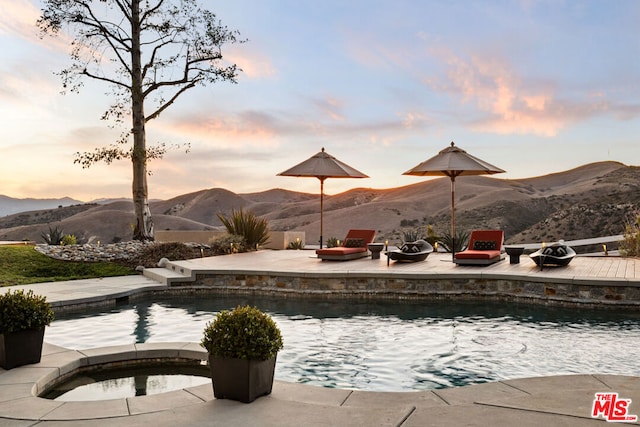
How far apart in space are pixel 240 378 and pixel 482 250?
9.23 m

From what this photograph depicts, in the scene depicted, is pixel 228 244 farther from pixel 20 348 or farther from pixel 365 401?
pixel 365 401

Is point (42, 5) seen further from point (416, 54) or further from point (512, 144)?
point (512, 144)

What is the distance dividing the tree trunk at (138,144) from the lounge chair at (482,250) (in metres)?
10.3

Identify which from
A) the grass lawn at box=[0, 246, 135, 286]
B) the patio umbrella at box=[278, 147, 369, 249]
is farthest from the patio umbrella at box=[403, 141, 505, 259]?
the grass lawn at box=[0, 246, 135, 286]

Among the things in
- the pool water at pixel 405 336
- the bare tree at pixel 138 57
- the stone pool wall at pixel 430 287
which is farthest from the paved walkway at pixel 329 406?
the bare tree at pixel 138 57

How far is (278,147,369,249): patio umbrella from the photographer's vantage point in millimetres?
14289

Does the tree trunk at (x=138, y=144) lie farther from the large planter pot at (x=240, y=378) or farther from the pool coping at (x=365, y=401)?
the large planter pot at (x=240, y=378)

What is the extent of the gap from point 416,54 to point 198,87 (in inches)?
299

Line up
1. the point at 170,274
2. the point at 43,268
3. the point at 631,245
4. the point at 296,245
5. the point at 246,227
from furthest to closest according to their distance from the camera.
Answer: the point at 296,245 < the point at 246,227 < the point at 631,245 < the point at 43,268 < the point at 170,274

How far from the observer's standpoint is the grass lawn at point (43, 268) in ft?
39.3

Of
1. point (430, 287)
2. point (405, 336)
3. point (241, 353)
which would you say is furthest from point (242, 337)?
point (430, 287)

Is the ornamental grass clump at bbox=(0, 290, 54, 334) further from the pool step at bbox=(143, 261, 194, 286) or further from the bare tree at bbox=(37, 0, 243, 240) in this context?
the bare tree at bbox=(37, 0, 243, 240)

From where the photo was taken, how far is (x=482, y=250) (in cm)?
Result: 1196

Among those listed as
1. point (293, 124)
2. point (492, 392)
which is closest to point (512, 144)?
point (293, 124)
